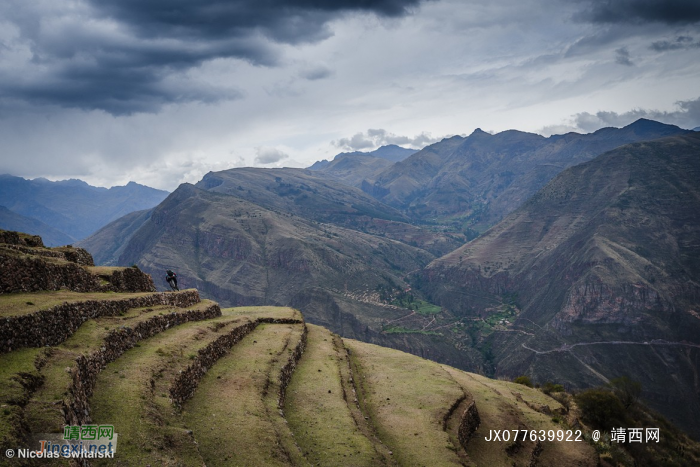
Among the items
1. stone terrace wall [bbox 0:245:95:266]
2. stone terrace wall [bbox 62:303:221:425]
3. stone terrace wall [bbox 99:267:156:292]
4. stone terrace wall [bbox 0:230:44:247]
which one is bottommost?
stone terrace wall [bbox 62:303:221:425]

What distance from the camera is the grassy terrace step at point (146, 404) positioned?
54.2 ft

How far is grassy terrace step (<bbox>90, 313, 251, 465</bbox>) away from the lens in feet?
54.2

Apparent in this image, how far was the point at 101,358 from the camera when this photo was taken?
22.6 metres

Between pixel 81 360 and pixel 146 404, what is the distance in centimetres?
409

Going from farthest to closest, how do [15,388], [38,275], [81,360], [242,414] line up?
[38,275] → [242,414] → [81,360] → [15,388]

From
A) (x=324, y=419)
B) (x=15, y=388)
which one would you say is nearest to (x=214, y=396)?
(x=324, y=419)

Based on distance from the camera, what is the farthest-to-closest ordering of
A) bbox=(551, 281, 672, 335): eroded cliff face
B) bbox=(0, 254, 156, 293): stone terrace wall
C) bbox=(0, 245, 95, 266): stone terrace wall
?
bbox=(551, 281, 672, 335): eroded cliff face, bbox=(0, 245, 95, 266): stone terrace wall, bbox=(0, 254, 156, 293): stone terrace wall

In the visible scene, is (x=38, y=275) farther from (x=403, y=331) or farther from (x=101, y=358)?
(x=403, y=331)

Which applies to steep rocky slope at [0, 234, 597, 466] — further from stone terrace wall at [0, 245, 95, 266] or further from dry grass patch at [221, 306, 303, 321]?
dry grass patch at [221, 306, 303, 321]

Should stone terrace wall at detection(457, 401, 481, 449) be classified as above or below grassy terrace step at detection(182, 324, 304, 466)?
below

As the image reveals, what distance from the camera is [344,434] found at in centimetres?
2528

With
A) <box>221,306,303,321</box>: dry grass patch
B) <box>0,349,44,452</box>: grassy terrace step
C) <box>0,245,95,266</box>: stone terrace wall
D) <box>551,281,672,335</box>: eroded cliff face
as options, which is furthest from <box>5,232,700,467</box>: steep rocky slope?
<box>551,281,672,335</box>: eroded cliff face

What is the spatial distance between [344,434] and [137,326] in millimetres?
15886

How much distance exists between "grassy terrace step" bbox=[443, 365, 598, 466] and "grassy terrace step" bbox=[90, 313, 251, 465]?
21.3 metres
